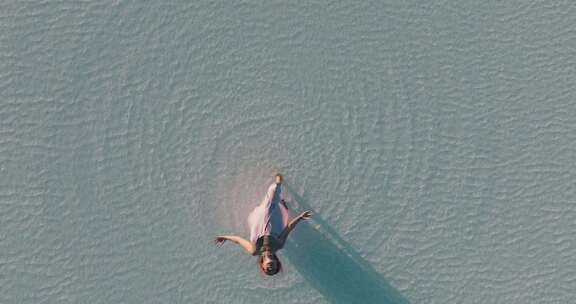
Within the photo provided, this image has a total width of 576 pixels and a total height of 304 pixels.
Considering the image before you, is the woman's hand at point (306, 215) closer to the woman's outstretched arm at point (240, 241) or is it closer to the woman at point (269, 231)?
the woman at point (269, 231)

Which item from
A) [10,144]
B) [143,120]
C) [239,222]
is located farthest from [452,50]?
[10,144]

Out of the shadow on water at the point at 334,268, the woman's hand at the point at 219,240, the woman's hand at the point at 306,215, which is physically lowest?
the shadow on water at the point at 334,268

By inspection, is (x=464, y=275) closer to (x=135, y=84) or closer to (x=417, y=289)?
(x=417, y=289)

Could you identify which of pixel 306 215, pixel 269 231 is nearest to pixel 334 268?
pixel 306 215

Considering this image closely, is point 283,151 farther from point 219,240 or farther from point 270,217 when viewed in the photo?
point 219,240

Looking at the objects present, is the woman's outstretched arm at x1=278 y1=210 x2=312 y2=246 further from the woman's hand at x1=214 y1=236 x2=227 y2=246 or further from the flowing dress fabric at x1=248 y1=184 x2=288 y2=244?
the woman's hand at x1=214 y1=236 x2=227 y2=246

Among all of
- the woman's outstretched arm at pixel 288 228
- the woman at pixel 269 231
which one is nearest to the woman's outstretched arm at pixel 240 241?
the woman at pixel 269 231

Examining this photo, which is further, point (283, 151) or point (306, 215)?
point (283, 151)
